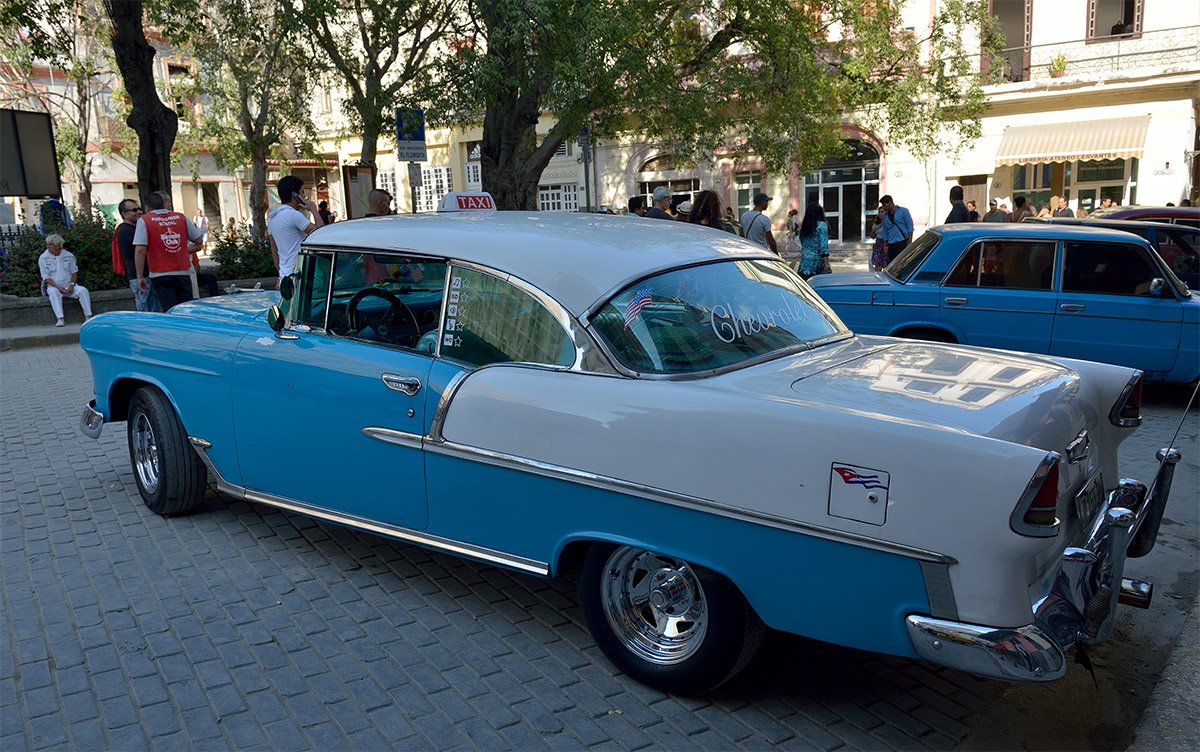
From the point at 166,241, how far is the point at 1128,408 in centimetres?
877

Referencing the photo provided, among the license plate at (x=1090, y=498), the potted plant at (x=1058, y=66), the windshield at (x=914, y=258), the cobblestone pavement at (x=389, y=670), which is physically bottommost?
the cobblestone pavement at (x=389, y=670)

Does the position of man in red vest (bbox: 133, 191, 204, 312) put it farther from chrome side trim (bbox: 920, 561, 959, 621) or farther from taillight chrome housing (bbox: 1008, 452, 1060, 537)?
taillight chrome housing (bbox: 1008, 452, 1060, 537)

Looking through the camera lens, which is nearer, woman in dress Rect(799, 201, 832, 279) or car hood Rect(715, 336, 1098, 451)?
car hood Rect(715, 336, 1098, 451)

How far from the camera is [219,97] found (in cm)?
2969

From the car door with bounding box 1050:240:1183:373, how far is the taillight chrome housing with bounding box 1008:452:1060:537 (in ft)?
18.2

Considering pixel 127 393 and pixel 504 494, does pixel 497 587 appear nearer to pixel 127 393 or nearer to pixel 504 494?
pixel 504 494

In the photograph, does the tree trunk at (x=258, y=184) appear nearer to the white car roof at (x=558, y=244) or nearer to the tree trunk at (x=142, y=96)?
the tree trunk at (x=142, y=96)

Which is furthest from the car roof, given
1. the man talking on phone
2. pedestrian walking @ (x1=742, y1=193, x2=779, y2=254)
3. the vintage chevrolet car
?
the man talking on phone

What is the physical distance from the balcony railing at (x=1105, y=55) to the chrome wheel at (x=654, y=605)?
26.2 metres

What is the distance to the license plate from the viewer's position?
313 centimetres

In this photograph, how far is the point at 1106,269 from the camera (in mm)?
7617

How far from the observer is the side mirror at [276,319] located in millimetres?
4453

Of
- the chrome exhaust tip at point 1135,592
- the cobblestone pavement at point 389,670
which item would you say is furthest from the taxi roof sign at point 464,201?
the chrome exhaust tip at point 1135,592

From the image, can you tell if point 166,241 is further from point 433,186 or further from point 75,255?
point 433,186
